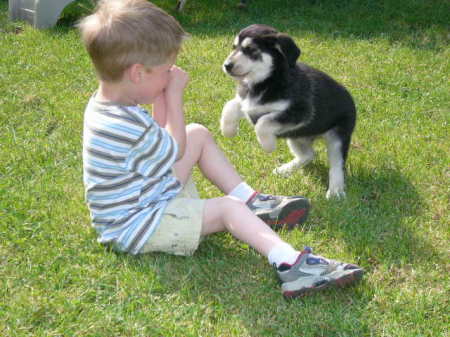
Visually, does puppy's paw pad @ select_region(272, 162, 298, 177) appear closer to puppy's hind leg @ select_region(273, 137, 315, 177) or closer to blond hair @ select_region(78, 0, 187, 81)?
puppy's hind leg @ select_region(273, 137, 315, 177)

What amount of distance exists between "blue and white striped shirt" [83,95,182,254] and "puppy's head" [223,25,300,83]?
116cm

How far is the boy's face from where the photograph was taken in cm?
287

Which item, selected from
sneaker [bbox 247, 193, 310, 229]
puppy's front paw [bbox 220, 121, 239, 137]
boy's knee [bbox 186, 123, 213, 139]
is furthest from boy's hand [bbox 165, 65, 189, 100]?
puppy's front paw [bbox 220, 121, 239, 137]

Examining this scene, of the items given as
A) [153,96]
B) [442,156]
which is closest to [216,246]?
[153,96]

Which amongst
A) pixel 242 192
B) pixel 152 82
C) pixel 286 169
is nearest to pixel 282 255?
pixel 242 192

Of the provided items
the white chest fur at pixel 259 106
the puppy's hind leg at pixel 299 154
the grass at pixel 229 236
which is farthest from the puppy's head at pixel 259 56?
the grass at pixel 229 236

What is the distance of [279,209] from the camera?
3328 mm

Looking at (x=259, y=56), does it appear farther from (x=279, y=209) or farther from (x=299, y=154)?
(x=279, y=209)

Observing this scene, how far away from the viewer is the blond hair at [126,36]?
8.94 ft

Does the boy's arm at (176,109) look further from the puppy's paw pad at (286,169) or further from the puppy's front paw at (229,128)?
the puppy's paw pad at (286,169)

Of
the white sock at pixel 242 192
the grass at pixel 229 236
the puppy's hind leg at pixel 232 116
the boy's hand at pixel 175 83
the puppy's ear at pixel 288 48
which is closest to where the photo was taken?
the grass at pixel 229 236

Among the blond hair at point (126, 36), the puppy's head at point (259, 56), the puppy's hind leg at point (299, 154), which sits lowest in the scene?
the puppy's hind leg at point (299, 154)

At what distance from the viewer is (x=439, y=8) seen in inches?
340

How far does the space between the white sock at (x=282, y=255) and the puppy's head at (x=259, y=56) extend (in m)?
1.48
